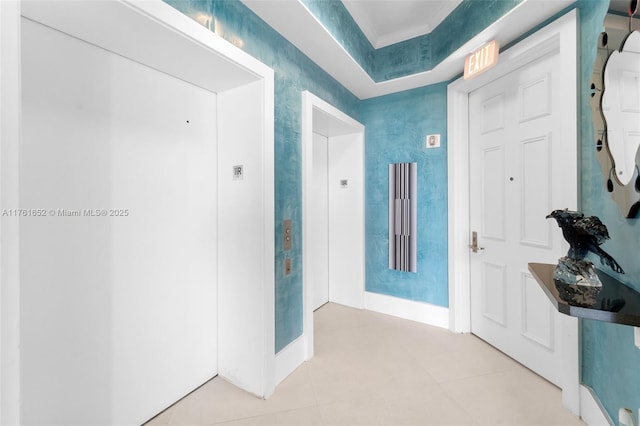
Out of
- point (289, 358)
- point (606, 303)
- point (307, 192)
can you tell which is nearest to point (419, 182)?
point (307, 192)

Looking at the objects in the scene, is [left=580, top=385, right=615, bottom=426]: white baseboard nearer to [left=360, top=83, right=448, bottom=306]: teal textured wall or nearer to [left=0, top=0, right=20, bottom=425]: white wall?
[left=360, top=83, right=448, bottom=306]: teal textured wall

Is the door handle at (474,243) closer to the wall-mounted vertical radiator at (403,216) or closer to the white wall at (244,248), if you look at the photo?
the wall-mounted vertical radiator at (403,216)

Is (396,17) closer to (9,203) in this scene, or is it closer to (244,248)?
(244,248)

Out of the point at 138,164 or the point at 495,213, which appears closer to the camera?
the point at 138,164

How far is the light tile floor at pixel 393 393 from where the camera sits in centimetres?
158

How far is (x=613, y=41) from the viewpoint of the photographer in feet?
3.92

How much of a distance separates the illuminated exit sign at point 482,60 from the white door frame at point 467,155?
0.16 m

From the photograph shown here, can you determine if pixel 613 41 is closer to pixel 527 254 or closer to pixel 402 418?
pixel 527 254

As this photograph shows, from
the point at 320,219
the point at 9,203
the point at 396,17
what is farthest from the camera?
the point at 320,219

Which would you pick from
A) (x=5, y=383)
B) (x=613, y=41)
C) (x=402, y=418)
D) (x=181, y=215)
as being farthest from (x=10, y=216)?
(x=613, y=41)

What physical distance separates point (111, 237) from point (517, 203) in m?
2.92

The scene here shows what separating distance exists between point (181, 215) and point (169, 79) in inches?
34.8

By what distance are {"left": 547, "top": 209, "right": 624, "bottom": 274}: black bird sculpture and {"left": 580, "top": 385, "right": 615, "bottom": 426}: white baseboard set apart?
3.08 ft

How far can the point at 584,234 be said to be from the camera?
1.13 metres
